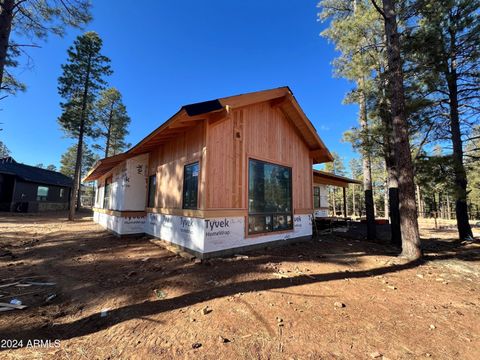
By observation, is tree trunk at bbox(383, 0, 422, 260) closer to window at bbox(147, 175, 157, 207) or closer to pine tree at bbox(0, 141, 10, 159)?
window at bbox(147, 175, 157, 207)

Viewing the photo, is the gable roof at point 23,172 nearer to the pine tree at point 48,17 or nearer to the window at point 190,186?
the pine tree at point 48,17

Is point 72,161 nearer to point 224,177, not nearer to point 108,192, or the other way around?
point 108,192

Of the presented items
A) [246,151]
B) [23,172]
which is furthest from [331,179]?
[23,172]

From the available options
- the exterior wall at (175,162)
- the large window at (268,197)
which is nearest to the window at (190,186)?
the exterior wall at (175,162)

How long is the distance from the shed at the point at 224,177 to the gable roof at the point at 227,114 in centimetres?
3

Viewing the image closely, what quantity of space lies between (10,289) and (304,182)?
8625 mm

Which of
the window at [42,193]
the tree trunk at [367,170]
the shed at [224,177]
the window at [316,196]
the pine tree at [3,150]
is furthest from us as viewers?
the pine tree at [3,150]

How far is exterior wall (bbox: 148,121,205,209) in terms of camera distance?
6.08 m

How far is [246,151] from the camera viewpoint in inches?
258

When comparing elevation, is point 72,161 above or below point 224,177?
above

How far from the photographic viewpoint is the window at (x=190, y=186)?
606 cm

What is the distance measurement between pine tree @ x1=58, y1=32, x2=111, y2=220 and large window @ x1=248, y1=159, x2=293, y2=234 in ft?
51.3

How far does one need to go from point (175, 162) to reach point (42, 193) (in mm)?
25439

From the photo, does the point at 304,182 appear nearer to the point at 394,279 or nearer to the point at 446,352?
the point at 394,279
